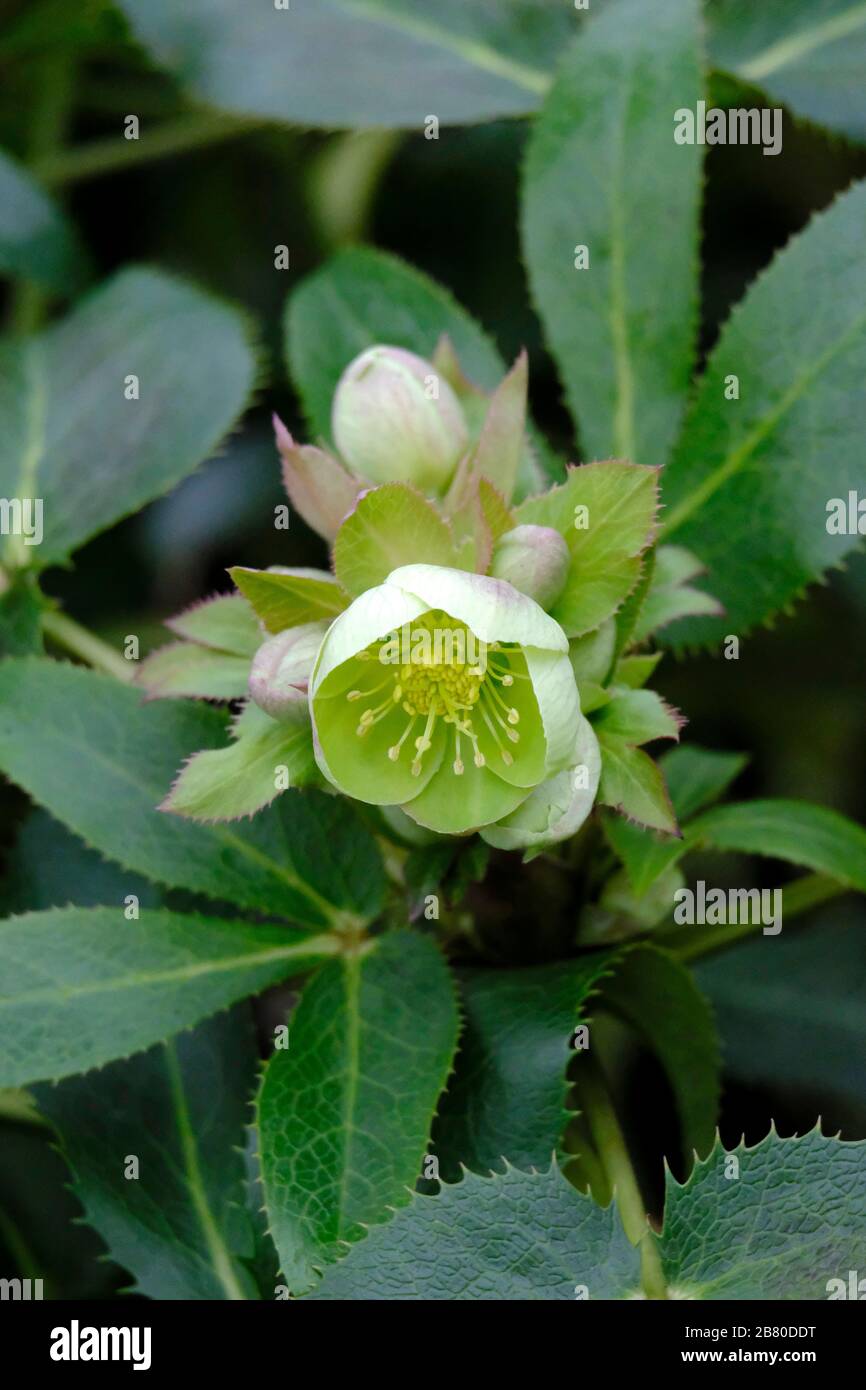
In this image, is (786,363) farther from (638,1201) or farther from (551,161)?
(638,1201)

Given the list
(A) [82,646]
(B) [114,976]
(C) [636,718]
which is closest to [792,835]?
(C) [636,718]

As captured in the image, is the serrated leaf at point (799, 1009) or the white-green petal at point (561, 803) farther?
the serrated leaf at point (799, 1009)

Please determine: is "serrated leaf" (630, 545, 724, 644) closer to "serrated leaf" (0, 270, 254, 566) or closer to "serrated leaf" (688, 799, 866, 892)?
"serrated leaf" (688, 799, 866, 892)

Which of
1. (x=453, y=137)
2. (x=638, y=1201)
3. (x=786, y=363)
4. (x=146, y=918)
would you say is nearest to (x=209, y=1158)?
(x=146, y=918)

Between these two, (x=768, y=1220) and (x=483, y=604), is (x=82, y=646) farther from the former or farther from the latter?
(x=768, y=1220)

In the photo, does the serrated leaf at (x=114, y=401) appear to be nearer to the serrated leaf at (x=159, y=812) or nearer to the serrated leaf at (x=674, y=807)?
the serrated leaf at (x=159, y=812)

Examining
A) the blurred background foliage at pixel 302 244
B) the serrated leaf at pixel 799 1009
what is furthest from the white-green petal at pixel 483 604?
the blurred background foliage at pixel 302 244

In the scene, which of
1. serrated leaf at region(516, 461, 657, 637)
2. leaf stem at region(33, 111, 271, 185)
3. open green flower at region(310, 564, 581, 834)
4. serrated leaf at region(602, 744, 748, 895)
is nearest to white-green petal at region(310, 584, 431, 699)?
open green flower at region(310, 564, 581, 834)
